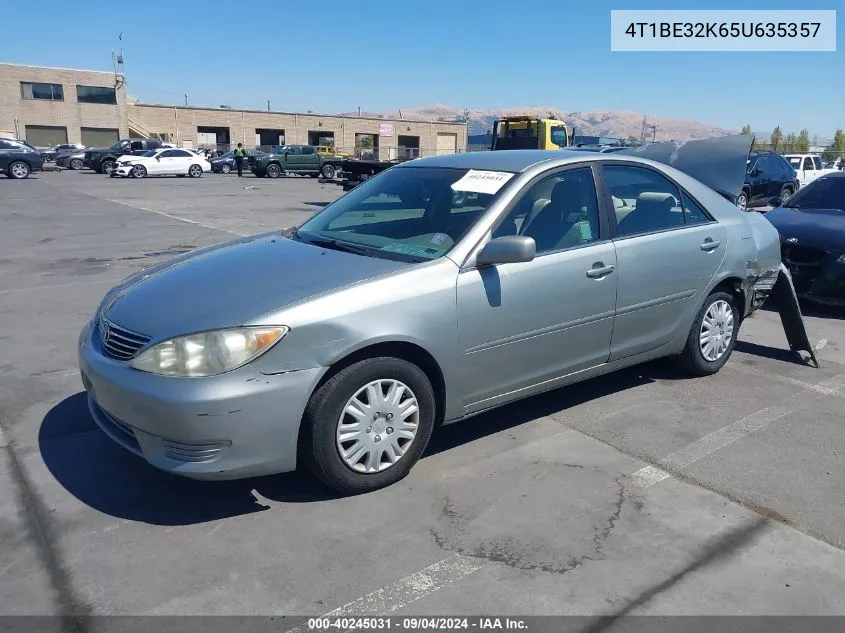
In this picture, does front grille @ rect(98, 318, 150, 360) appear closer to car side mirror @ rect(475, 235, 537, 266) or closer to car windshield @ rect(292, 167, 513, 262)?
car windshield @ rect(292, 167, 513, 262)

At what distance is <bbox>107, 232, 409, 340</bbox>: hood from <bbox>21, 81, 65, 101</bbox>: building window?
6010cm

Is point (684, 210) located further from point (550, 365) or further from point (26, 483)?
point (26, 483)

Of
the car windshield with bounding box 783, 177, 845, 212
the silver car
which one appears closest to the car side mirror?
the silver car

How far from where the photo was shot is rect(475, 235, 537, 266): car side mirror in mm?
3547

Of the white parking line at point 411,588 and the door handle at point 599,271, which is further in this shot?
the door handle at point 599,271

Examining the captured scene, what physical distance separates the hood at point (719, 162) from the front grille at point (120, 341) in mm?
4152

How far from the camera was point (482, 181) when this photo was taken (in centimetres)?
409

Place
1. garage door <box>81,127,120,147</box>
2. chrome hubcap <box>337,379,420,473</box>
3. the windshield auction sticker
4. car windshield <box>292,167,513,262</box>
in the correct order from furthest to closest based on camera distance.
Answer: garage door <box>81,127,120,147</box>
the windshield auction sticker
car windshield <box>292,167,513,262</box>
chrome hubcap <box>337,379,420,473</box>

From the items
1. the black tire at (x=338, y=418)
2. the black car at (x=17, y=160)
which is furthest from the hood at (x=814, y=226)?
the black car at (x=17, y=160)

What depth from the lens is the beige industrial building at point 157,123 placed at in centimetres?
5362

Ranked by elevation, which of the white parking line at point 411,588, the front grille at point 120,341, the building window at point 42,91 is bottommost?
the white parking line at point 411,588

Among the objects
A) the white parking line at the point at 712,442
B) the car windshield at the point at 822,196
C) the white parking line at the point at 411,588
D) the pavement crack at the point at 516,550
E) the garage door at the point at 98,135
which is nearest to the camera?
the white parking line at the point at 411,588

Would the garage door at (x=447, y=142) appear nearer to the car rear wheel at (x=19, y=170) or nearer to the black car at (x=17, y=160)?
the black car at (x=17, y=160)

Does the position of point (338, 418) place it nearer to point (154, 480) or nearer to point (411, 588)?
point (411, 588)
